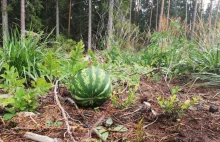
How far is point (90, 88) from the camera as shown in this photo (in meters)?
1.70

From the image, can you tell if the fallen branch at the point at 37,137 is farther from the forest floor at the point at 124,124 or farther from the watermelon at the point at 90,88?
the watermelon at the point at 90,88

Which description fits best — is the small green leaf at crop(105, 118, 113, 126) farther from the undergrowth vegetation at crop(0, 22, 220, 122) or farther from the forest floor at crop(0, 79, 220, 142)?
the undergrowth vegetation at crop(0, 22, 220, 122)

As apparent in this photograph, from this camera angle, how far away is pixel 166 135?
133 centimetres

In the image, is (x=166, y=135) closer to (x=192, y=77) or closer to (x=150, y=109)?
(x=150, y=109)

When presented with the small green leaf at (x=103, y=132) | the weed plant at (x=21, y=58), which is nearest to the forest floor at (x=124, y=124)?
the small green leaf at (x=103, y=132)

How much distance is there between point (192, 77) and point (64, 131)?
8.23ft

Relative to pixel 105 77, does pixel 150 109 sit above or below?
below

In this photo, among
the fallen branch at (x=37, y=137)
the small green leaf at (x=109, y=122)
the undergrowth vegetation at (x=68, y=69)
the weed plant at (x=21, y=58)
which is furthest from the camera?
the weed plant at (x=21, y=58)

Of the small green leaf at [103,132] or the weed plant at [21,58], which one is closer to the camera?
the small green leaf at [103,132]

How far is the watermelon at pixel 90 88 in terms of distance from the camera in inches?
66.9

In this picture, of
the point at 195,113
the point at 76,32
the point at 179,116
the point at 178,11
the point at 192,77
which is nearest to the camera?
the point at 179,116

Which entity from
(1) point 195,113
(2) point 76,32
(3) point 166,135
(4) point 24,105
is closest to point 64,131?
(4) point 24,105

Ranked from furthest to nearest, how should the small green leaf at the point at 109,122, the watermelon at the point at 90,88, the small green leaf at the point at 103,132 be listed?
the watermelon at the point at 90,88 → the small green leaf at the point at 109,122 → the small green leaf at the point at 103,132

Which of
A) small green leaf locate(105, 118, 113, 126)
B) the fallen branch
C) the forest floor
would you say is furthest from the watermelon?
the fallen branch
